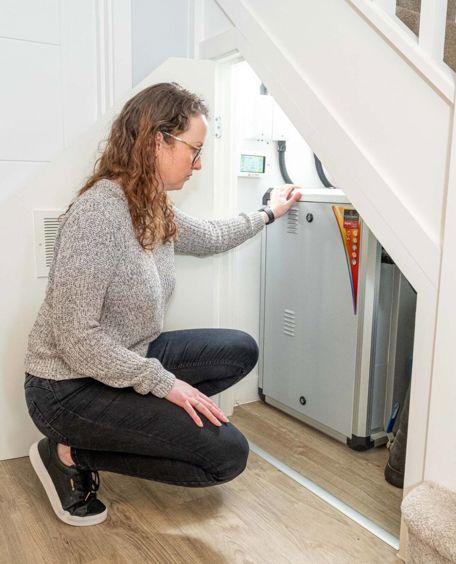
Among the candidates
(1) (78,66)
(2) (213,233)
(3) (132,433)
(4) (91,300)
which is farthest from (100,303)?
(1) (78,66)

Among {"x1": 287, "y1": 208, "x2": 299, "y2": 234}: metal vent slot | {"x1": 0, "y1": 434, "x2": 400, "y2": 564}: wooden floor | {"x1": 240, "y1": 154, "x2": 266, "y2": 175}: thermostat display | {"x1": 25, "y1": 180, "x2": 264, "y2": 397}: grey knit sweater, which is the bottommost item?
{"x1": 0, "y1": 434, "x2": 400, "y2": 564}: wooden floor

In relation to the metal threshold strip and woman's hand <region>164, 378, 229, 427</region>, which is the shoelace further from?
the metal threshold strip

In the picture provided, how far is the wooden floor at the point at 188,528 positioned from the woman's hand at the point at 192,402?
0.31 meters

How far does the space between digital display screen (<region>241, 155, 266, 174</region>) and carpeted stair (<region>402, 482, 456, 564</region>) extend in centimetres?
133

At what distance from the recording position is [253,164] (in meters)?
2.28

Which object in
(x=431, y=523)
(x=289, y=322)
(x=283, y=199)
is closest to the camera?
(x=431, y=523)

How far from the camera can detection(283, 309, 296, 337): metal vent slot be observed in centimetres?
223

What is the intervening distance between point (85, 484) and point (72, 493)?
0.13 ft

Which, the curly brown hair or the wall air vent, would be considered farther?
the wall air vent

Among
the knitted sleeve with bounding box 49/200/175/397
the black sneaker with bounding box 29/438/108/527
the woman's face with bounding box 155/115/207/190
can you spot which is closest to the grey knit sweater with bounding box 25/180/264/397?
the knitted sleeve with bounding box 49/200/175/397

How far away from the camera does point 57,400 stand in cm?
147

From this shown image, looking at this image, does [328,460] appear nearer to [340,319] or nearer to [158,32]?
[340,319]

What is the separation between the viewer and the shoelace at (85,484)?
156 cm

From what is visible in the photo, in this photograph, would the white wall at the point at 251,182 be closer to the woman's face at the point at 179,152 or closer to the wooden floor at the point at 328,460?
the wooden floor at the point at 328,460
